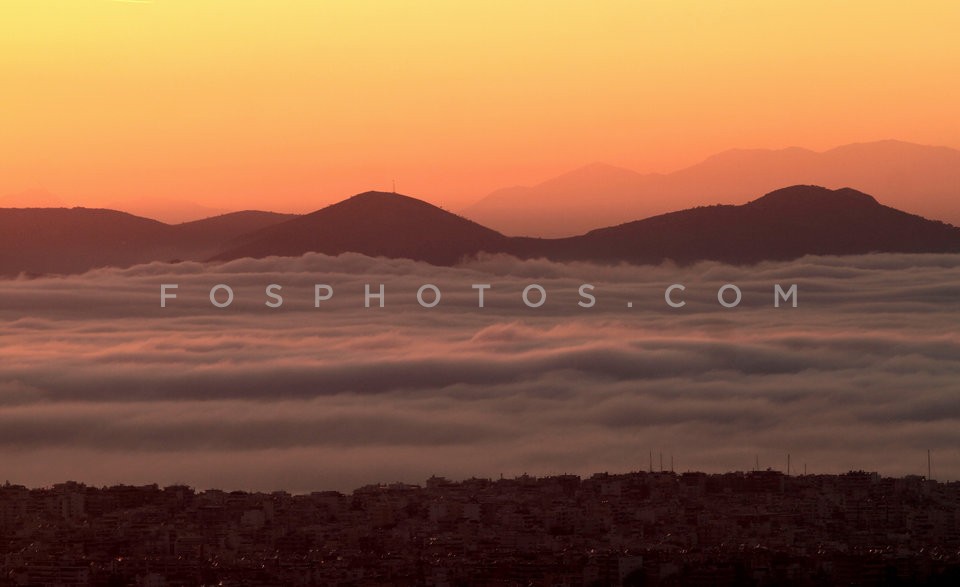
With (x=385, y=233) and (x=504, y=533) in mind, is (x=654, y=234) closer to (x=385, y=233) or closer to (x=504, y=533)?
(x=385, y=233)

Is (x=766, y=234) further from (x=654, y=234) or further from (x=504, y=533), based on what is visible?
(x=504, y=533)

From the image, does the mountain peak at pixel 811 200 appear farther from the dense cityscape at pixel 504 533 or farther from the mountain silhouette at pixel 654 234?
the dense cityscape at pixel 504 533

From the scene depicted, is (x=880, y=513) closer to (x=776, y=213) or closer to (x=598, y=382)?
(x=598, y=382)

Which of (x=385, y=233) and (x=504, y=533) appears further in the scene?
(x=385, y=233)

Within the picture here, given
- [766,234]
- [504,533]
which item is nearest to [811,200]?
[766,234]

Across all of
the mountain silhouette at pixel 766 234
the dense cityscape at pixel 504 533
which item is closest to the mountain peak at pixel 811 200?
the mountain silhouette at pixel 766 234

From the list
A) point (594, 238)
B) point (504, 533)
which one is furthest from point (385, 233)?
point (504, 533)

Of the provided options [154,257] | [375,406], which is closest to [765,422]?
[375,406]
